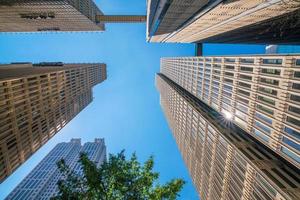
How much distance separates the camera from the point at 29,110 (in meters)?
61.2

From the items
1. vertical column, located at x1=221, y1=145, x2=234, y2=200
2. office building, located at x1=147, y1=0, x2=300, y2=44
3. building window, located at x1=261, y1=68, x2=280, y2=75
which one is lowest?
vertical column, located at x1=221, y1=145, x2=234, y2=200

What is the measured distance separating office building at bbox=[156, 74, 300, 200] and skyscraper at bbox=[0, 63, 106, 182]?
148 feet

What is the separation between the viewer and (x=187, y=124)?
97375 millimetres

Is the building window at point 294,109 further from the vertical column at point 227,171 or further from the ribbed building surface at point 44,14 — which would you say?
the ribbed building surface at point 44,14

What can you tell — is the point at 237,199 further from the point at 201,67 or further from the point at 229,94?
the point at 201,67

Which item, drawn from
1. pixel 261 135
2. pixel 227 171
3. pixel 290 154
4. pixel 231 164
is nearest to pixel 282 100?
pixel 290 154

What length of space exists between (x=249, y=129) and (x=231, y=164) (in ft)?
32.6

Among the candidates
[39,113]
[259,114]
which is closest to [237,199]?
[259,114]

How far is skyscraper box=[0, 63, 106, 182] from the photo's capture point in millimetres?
51500

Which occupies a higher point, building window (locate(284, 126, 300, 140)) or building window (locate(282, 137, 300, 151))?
building window (locate(284, 126, 300, 140))

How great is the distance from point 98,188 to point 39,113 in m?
53.2

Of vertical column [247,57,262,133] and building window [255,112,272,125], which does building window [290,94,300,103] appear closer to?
building window [255,112,272,125]

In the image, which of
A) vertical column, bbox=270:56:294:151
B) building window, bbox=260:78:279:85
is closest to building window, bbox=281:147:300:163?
vertical column, bbox=270:56:294:151

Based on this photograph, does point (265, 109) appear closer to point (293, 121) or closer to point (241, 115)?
point (293, 121)
